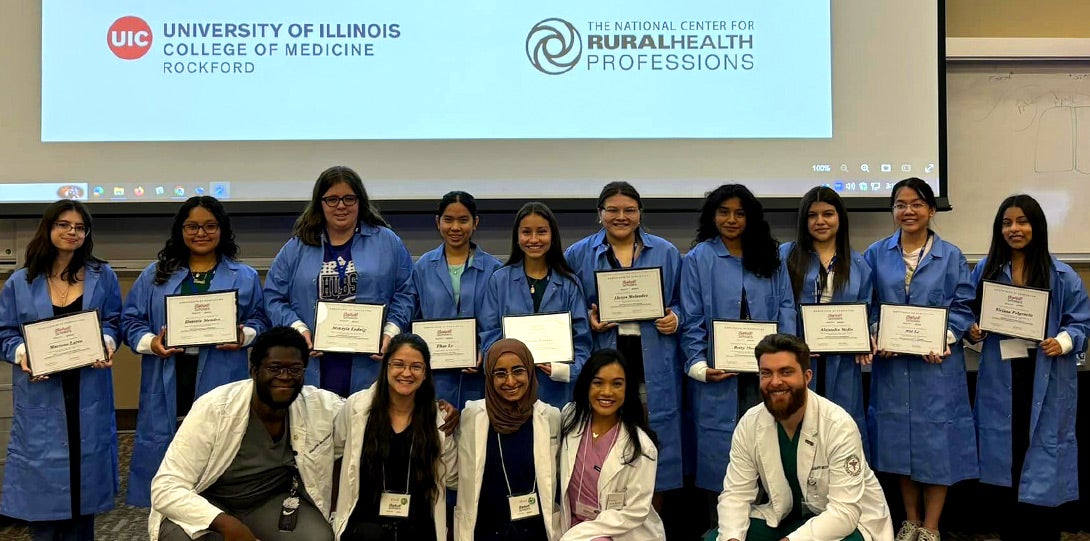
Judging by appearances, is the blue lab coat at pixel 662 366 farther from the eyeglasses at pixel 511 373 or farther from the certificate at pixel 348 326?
the certificate at pixel 348 326

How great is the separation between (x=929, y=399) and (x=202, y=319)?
324 cm

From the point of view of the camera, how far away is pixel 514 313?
147 inches

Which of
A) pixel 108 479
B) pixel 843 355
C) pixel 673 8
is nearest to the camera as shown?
pixel 108 479

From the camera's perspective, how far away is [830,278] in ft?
12.6

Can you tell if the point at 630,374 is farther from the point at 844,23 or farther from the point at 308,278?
the point at 844,23

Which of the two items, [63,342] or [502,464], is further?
[63,342]

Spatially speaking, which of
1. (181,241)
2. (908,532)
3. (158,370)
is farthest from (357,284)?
(908,532)

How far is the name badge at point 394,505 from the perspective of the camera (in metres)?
3.02

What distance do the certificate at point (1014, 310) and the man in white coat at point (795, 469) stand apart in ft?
3.87

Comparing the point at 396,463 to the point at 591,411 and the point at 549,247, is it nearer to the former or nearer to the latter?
the point at 591,411

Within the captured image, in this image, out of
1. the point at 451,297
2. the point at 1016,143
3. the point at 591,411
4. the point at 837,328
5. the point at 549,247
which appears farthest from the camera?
the point at 1016,143

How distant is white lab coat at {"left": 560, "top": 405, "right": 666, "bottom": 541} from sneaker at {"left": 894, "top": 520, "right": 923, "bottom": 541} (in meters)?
1.34

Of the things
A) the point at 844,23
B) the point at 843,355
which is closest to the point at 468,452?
the point at 843,355

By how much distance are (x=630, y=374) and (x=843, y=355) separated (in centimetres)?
121
